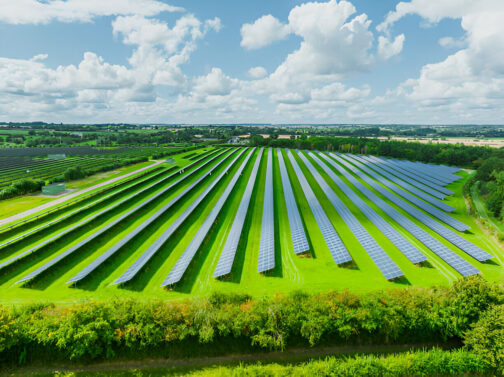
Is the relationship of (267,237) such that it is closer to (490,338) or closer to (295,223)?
(295,223)

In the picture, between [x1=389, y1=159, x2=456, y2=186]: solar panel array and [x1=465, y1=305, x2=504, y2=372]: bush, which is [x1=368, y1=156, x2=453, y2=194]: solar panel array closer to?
[x1=389, y1=159, x2=456, y2=186]: solar panel array

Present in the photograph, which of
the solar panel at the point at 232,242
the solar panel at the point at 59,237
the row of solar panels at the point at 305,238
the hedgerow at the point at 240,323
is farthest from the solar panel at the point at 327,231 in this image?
the solar panel at the point at 59,237

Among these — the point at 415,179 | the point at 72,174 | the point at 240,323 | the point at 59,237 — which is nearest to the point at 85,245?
the point at 59,237

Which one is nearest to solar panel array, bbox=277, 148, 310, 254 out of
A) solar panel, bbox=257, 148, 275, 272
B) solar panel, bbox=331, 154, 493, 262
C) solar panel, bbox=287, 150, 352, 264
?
solar panel, bbox=257, 148, 275, 272

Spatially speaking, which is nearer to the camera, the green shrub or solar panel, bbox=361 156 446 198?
the green shrub

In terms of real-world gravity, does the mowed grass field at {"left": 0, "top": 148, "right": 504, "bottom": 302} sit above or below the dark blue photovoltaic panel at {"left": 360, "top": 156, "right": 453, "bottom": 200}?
below

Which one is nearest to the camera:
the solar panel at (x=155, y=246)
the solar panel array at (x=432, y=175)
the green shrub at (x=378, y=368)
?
the green shrub at (x=378, y=368)

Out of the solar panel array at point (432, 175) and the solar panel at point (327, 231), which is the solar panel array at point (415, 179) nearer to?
the solar panel array at point (432, 175)
